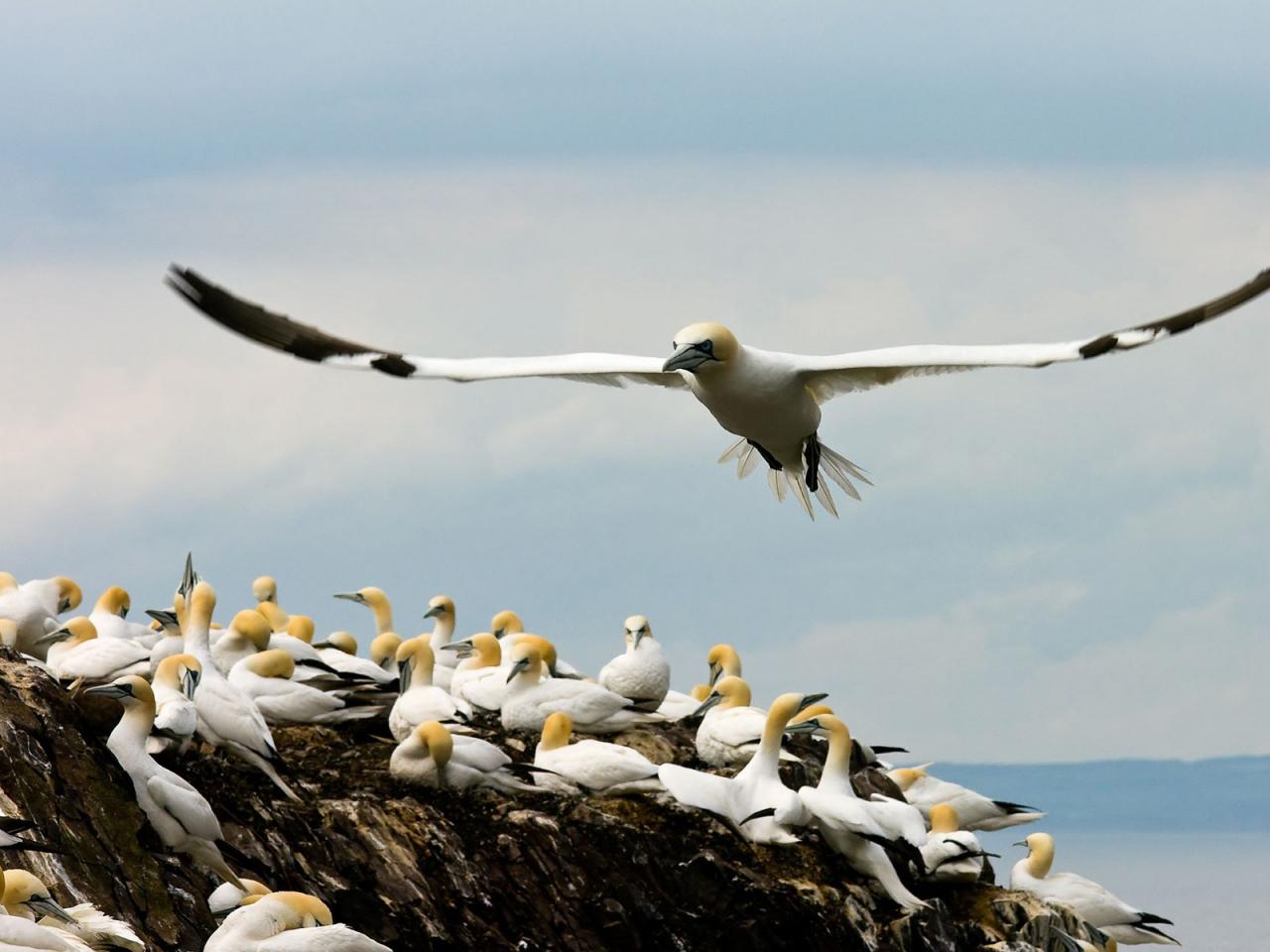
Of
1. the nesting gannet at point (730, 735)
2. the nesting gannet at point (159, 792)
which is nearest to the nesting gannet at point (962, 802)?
the nesting gannet at point (730, 735)

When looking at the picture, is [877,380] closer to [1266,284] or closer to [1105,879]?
[1266,284]

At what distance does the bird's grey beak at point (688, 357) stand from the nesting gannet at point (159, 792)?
11.8 feet

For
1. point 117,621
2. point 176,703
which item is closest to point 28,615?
point 117,621

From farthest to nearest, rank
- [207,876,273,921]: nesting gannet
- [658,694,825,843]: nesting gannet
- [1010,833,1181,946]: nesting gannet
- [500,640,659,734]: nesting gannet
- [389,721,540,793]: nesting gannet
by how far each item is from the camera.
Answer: [1010,833,1181,946]: nesting gannet → [500,640,659,734]: nesting gannet → [658,694,825,843]: nesting gannet → [389,721,540,793]: nesting gannet → [207,876,273,921]: nesting gannet

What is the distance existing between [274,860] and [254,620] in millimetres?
4047

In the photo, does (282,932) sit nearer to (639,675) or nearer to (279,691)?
(279,691)

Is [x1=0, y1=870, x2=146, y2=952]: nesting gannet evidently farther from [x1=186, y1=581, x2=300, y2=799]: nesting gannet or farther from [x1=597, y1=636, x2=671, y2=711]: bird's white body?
[x1=597, y1=636, x2=671, y2=711]: bird's white body

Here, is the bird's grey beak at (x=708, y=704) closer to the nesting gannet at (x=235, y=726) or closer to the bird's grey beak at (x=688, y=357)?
the bird's grey beak at (x=688, y=357)

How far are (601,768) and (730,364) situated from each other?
2.43m

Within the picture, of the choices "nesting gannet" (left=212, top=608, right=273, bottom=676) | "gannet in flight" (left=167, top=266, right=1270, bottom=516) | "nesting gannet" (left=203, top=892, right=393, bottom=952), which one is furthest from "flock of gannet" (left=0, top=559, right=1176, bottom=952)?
"gannet in flight" (left=167, top=266, right=1270, bottom=516)

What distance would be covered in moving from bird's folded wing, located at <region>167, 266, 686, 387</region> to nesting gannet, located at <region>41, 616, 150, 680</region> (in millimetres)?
2173

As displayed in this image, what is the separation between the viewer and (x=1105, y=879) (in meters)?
112

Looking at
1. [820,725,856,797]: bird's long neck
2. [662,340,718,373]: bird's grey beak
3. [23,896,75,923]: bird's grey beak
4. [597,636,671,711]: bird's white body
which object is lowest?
[23,896,75,923]: bird's grey beak

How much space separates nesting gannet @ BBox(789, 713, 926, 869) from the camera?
14961 millimetres
